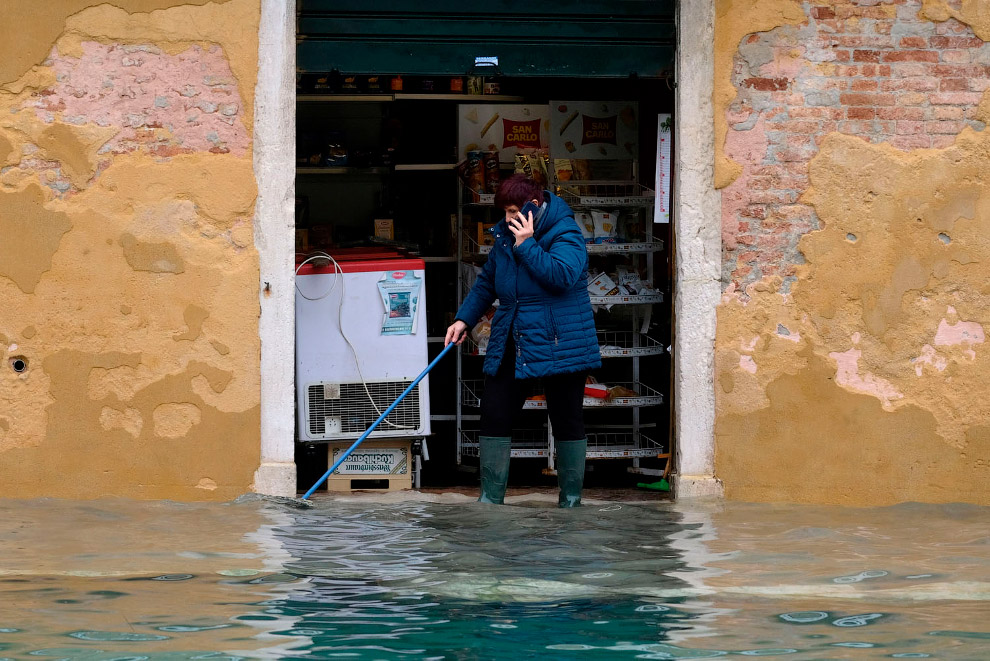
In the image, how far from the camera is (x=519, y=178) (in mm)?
5980

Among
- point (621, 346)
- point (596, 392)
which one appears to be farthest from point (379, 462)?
point (621, 346)

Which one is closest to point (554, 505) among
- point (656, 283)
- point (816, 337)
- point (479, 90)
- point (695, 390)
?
point (695, 390)

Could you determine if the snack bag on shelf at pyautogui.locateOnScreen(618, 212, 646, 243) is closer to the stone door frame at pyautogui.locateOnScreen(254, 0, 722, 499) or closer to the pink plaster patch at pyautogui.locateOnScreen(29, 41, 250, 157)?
the stone door frame at pyautogui.locateOnScreen(254, 0, 722, 499)

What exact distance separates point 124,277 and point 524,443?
8.60 ft

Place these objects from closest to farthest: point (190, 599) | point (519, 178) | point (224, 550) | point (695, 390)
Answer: point (190, 599) → point (224, 550) → point (519, 178) → point (695, 390)

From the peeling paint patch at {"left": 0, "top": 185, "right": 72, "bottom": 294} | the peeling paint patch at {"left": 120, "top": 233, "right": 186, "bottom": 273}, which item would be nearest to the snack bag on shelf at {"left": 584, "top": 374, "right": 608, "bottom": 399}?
the peeling paint patch at {"left": 120, "top": 233, "right": 186, "bottom": 273}

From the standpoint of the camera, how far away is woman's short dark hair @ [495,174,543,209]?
19.4ft

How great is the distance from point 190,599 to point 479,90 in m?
4.49

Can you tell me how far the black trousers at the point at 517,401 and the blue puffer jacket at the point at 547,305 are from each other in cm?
8

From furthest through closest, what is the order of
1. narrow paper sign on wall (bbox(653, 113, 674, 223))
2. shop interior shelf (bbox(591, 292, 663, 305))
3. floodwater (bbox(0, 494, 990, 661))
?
shop interior shelf (bbox(591, 292, 663, 305)) < narrow paper sign on wall (bbox(653, 113, 674, 223)) < floodwater (bbox(0, 494, 990, 661))

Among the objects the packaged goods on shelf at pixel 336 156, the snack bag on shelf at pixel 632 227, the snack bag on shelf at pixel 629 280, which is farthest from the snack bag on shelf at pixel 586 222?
the packaged goods on shelf at pixel 336 156

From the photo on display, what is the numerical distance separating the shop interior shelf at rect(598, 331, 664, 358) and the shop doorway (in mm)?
13

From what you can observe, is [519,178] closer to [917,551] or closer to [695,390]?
[695,390]

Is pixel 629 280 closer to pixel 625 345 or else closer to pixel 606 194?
pixel 625 345
